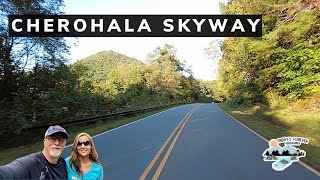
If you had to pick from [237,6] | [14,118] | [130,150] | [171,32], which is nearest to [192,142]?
[130,150]

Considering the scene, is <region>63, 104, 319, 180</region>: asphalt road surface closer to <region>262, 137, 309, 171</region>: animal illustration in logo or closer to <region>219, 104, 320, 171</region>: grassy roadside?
<region>262, 137, 309, 171</region>: animal illustration in logo

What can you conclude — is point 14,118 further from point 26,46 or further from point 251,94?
point 251,94

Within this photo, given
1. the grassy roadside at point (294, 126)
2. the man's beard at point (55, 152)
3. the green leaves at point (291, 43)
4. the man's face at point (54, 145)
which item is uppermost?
the green leaves at point (291, 43)

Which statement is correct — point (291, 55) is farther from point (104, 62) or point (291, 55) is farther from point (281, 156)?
point (104, 62)

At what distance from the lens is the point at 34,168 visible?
9.82ft

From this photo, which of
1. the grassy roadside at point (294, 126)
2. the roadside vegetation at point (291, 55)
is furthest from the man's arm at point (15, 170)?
the roadside vegetation at point (291, 55)

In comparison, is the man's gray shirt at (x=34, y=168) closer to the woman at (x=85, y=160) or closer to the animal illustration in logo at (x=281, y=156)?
the woman at (x=85, y=160)

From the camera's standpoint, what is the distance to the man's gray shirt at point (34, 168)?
267 cm

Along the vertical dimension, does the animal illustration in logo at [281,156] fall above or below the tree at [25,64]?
below

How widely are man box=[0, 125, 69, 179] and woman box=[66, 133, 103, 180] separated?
0.38 m

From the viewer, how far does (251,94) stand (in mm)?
38156

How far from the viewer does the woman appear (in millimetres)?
3776

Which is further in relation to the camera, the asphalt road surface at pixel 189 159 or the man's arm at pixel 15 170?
the asphalt road surface at pixel 189 159

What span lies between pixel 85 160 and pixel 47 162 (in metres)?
0.75
